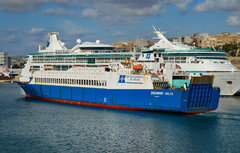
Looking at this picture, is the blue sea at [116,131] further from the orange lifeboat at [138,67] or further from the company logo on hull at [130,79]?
the orange lifeboat at [138,67]

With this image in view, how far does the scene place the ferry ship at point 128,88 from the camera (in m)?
38.2

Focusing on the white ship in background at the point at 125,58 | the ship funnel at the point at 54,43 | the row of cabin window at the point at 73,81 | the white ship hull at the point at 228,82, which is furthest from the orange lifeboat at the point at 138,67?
the ship funnel at the point at 54,43

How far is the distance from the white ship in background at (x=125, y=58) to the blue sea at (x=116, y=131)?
16.4 meters

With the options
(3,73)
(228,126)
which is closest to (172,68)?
(228,126)

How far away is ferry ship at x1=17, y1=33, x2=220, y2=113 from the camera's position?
3816cm

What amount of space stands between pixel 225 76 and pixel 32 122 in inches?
1419

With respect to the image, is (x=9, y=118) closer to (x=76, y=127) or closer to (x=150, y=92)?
(x=76, y=127)

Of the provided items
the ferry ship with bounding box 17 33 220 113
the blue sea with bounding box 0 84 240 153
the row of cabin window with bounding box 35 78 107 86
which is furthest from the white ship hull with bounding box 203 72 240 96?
the row of cabin window with bounding box 35 78 107 86

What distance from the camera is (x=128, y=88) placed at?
4212 centimetres

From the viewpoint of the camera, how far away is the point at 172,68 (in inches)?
1676

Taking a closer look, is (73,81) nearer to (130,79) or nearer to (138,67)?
(130,79)

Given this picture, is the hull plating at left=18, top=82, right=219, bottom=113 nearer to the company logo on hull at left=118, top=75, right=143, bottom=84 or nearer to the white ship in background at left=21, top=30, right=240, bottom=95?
the company logo on hull at left=118, top=75, right=143, bottom=84

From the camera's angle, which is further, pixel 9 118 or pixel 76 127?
pixel 9 118

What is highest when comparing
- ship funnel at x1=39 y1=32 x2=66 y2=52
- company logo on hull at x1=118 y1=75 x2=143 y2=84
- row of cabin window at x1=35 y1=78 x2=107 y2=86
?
ship funnel at x1=39 y1=32 x2=66 y2=52
